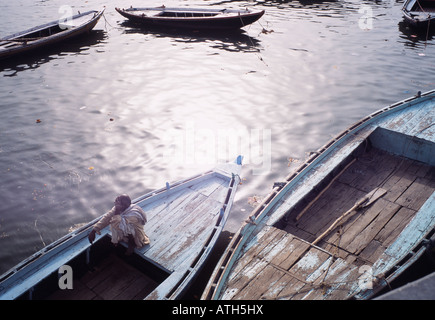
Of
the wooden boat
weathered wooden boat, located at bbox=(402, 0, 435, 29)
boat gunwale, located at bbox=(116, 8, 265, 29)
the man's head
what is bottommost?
the wooden boat

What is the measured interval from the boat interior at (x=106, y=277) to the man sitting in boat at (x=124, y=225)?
28 cm

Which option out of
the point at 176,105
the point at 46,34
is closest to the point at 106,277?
the point at 176,105

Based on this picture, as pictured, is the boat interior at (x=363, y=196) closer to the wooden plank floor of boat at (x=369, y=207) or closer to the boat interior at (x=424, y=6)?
the wooden plank floor of boat at (x=369, y=207)

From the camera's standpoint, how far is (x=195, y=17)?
78.7 ft

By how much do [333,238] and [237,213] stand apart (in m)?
3.20

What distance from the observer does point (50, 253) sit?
679cm

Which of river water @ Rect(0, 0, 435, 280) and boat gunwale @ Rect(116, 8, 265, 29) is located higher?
boat gunwale @ Rect(116, 8, 265, 29)

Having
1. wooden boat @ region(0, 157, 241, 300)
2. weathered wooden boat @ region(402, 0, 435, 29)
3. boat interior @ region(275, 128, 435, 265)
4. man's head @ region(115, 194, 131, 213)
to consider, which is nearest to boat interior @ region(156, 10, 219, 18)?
weathered wooden boat @ region(402, 0, 435, 29)

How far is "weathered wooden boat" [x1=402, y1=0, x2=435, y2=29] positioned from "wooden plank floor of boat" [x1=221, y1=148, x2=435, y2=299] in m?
15.9

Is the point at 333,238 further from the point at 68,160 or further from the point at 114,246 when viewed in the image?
the point at 68,160

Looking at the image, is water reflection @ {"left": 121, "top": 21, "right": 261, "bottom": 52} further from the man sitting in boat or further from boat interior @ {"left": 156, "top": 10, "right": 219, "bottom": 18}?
the man sitting in boat

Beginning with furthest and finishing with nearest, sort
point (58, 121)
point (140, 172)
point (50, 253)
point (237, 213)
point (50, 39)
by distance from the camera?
point (50, 39)
point (58, 121)
point (140, 172)
point (237, 213)
point (50, 253)

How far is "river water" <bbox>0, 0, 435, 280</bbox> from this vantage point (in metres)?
10.9
